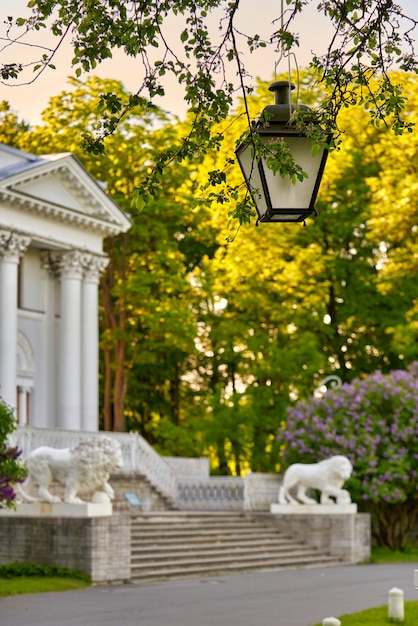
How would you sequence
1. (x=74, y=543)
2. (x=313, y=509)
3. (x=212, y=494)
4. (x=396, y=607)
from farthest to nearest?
(x=212, y=494)
(x=313, y=509)
(x=74, y=543)
(x=396, y=607)

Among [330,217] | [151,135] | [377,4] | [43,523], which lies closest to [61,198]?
[151,135]

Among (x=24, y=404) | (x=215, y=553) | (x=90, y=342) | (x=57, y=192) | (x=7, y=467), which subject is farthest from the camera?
(x=90, y=342)

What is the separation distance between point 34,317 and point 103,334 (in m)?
6.48

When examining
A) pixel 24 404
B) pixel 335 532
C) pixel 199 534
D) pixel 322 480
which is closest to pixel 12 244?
pixel 24 404

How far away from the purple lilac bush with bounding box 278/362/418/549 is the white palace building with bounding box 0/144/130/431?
8358 mm

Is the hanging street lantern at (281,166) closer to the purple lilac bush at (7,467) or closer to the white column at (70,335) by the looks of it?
the purple lilac bush at (7,467)

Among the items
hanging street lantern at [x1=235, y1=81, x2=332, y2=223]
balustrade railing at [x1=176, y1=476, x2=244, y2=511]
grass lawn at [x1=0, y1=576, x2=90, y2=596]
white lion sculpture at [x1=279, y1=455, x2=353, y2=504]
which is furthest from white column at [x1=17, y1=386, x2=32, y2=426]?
hanging street lantern at [x1=235, y1=81, x2=332, y2=223]

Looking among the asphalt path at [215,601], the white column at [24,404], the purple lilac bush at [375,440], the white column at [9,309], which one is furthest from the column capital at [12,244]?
the asphalt path at [215,601]

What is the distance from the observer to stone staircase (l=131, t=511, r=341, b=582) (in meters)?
25.7

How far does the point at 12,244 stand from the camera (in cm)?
3766

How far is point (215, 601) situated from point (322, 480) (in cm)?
1160

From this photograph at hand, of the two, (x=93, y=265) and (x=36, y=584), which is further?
(x=93, y=265)

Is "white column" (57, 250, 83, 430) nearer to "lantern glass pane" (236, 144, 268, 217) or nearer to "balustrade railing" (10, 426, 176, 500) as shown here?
"balustrade railing" (10, 426, 176, 500)

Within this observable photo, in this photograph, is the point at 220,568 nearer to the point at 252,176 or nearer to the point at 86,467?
the point at 86,467
